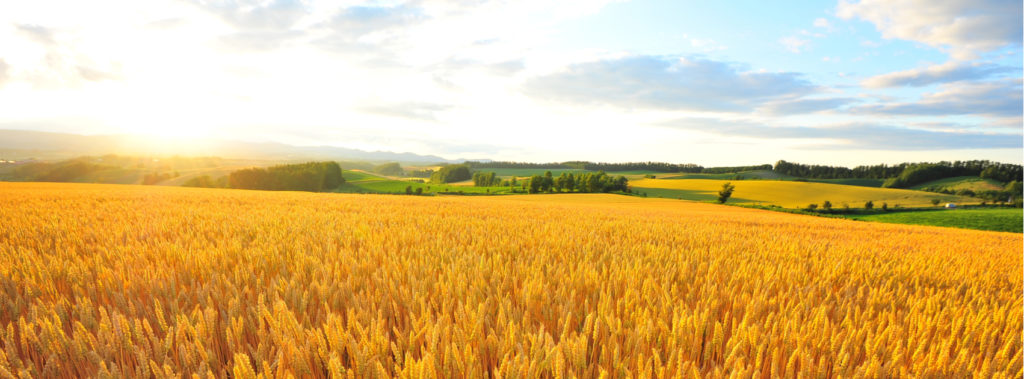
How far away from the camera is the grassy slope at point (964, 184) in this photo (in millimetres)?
96025

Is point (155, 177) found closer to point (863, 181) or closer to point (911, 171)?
point (863, 181)

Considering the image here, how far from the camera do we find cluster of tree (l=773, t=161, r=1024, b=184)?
105688 mm

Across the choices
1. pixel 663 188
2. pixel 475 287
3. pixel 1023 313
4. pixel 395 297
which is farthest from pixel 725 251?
pixel 663 188

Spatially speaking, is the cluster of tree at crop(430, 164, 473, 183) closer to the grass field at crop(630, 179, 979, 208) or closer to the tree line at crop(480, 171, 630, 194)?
the tree line at crop(480, 171, 630, 194)

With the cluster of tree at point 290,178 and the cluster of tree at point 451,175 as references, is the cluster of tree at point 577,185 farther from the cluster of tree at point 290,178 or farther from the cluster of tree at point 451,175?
the cluster of tree at point 290,178

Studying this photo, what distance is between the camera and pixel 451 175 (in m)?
117

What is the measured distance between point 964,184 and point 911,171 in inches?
615

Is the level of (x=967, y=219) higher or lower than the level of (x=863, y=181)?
lower

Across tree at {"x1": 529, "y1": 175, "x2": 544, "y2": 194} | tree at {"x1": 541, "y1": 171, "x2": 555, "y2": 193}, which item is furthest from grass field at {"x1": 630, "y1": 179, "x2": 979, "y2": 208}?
tree at {"x1": 529, "y1": 175, "x2": 544, "y2": 194}

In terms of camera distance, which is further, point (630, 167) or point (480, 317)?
point (630, 167)

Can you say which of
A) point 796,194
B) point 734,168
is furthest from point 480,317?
point 734,168

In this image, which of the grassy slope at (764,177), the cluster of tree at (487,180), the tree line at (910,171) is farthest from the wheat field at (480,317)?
the tree line at (910,171)

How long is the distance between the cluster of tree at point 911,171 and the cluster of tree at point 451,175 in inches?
4210

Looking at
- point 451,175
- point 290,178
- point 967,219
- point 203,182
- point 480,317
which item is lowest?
point 967,219
